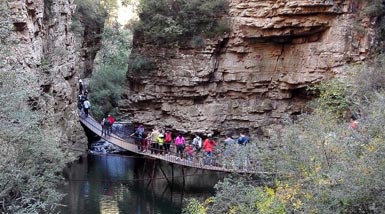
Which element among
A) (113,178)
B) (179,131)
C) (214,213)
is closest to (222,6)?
(179,131)

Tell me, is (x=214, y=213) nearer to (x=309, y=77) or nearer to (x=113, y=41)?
(x=309, y=77)

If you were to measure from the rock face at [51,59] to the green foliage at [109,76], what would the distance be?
772 cm

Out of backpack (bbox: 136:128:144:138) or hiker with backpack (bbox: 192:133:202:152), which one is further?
backpack (bbox: 136:128:144:138)

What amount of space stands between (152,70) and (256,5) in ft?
22.1

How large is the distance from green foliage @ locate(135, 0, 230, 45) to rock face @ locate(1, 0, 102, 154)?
14.1ft

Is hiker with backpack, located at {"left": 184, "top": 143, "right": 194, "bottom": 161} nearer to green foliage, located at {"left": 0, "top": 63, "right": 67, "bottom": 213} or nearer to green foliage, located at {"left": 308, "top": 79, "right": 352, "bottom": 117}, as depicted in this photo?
green foliage, located at {"left": 308, "top": 79, "right": 352, "bottom": 117}

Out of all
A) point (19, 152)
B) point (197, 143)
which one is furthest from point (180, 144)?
point (19, 152)

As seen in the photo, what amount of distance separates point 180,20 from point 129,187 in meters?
9.33

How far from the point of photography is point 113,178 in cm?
2731

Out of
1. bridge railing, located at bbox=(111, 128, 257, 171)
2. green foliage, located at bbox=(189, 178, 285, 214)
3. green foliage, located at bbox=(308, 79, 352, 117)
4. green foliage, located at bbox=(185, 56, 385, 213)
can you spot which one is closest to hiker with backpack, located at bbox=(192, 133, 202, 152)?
bridge railing, located at bbox=(111, 128, 257, 171)

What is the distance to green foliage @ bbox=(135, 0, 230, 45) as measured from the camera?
84.0ft

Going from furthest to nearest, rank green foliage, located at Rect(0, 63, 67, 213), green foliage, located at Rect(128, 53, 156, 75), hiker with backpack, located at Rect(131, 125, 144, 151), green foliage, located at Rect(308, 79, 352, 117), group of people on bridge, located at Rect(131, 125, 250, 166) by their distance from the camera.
Answer: green foliage, located at Rect(128, 53, 156, 75) → hiker with backpack, located at Rect(131, 125, 144, 151) → group of people on bridge, located at Rect(131, 125, 250, 166) → green foliage, located at Rect(308, 79, 352, 117) → green foliage, located at Rect(0, 63, 67, 213)

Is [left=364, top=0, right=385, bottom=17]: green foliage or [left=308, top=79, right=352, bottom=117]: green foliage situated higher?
[left=364, top=0, right=385, bottom=17]: green foliage

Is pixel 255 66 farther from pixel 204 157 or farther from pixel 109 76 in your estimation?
pixel 109 76
